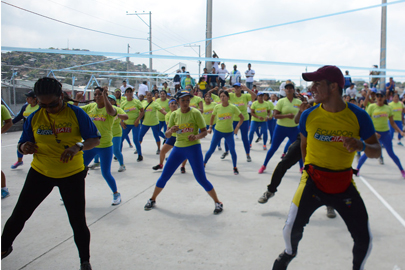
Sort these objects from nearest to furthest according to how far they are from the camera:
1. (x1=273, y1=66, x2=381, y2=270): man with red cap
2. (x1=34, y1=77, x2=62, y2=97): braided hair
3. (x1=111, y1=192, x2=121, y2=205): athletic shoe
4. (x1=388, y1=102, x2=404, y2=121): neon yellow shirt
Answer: (x1=273, y1=66, x2=381, y2=270): man with red cap < (x1=34, y1=77, x2=62, y2=97): braided hair < (x1=111, y1=192, x2=121, y2=205): athletic shoe < (x1=388, y1=102, x2=404, y2=121): neon yellow shirt

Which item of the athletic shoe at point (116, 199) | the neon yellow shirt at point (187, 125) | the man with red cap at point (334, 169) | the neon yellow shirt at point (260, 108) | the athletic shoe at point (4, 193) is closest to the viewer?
the man with red cap at point (334, 169)

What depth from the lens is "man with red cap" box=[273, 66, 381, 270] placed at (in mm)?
2621

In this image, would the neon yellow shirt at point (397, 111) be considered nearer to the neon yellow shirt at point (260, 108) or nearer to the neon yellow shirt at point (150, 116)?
the neon yellow shirt at point (260, 108)

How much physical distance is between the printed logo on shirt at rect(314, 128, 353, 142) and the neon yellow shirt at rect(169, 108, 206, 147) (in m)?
2.43

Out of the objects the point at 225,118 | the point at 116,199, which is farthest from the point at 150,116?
the point at 116,199

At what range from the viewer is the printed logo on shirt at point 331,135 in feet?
8.75

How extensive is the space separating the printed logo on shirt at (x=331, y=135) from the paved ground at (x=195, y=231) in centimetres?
140

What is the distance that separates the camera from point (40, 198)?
10.2 ft

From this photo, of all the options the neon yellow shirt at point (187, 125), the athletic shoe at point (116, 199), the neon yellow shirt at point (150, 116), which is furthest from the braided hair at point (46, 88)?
the neon yellow shirt at point (150, 116)

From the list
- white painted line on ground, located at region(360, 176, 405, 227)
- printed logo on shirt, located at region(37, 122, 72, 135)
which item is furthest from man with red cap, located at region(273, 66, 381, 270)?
white painted line on ground, located at region(360, 176, 405, 227)

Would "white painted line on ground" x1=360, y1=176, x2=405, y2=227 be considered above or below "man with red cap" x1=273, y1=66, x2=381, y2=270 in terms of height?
below

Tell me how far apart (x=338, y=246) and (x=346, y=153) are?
5.09 ft

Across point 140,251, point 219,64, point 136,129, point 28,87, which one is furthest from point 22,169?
point 219,64

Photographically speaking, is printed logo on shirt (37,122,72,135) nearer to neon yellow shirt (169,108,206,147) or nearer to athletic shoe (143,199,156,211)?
neon yellow shirt (169,108,206,147)
